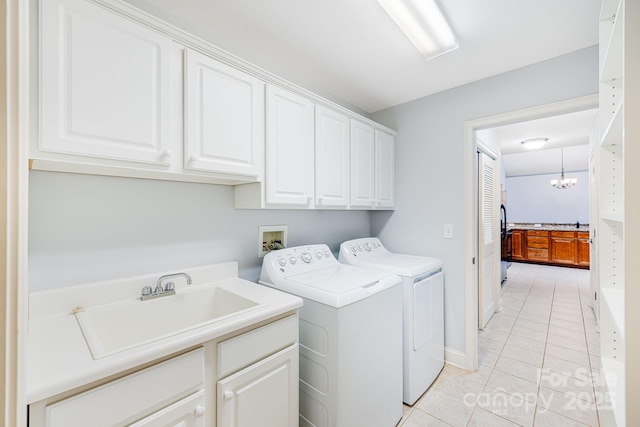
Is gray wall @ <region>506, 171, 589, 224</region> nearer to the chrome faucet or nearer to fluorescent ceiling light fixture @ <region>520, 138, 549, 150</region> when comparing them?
fluorescent ceiling light fixture @ <region>520, 138, 549, 150</region>

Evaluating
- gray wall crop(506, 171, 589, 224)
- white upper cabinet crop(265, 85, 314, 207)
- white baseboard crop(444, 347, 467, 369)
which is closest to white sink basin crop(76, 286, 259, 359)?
white upper cabinet crop(265, 85, 314, 207)

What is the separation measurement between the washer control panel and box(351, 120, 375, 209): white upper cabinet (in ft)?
1.57

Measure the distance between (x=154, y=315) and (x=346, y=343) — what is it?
97cm

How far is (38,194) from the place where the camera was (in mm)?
1140

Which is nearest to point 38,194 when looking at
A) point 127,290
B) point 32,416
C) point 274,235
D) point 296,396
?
point 127,290

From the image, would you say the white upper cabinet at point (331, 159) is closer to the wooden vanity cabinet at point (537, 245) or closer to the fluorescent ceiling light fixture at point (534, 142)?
the fluorescent ceiling light fixture at point (534, 142)

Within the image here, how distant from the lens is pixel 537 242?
6480 mm

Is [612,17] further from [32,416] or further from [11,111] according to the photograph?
[32,416]

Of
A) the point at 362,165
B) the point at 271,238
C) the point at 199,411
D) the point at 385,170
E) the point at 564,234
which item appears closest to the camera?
the point at 199,411

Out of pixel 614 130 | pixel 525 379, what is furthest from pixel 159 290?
pixel 525 379

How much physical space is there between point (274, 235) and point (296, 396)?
1035 millimetres

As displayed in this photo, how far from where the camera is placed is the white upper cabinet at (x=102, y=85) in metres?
0.93

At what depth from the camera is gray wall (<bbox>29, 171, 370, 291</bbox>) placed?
1.16m

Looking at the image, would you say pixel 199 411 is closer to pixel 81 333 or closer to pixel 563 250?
pixel 81 333
